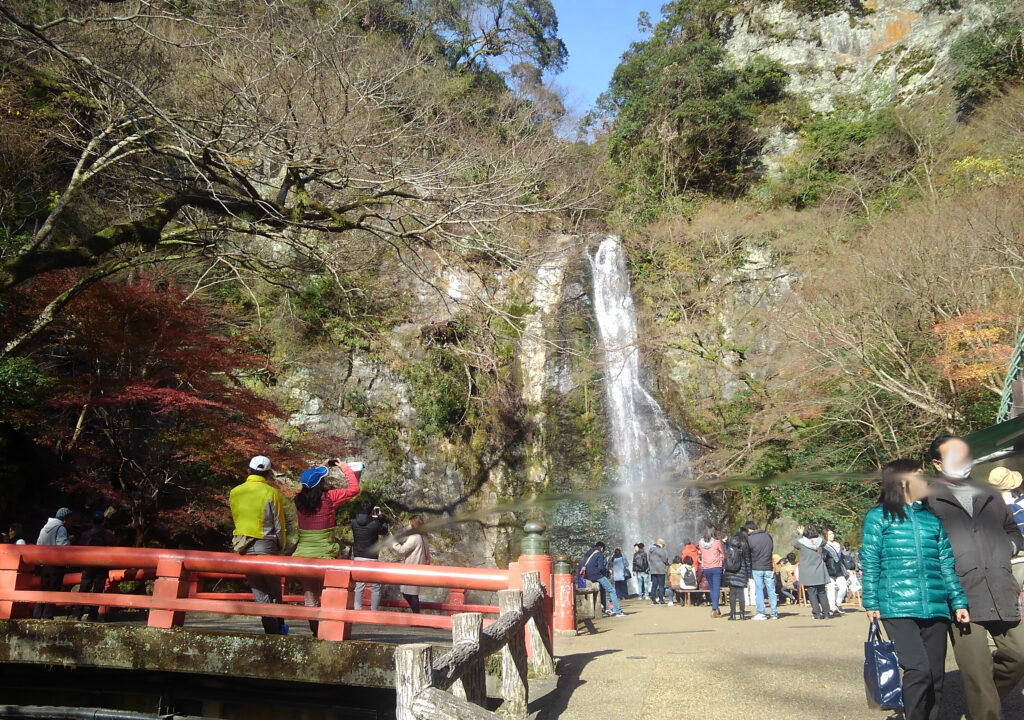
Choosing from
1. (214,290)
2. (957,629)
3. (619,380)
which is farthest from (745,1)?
(957,629)

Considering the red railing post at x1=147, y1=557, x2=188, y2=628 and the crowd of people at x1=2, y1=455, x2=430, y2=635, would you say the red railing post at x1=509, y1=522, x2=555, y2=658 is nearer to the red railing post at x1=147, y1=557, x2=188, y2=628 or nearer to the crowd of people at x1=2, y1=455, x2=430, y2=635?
the crowd of people at x1=2, y1=455, x2=430, y2=635

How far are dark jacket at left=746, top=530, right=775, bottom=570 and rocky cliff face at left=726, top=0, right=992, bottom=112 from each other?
23936mm

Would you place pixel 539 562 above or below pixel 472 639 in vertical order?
above

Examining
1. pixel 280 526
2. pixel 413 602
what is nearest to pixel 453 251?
pixel 413 602

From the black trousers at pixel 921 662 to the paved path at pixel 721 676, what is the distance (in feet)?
3.36

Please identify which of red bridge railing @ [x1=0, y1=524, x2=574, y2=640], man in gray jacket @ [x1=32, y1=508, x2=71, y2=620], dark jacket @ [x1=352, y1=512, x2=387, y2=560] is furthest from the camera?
man in gray jacket @ [x1=32, y1=508, x2=71, y2=620]

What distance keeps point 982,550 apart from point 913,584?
0.46 meters

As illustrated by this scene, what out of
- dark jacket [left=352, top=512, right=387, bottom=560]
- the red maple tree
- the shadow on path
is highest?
the red maple tree

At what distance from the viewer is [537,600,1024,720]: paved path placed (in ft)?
16.9

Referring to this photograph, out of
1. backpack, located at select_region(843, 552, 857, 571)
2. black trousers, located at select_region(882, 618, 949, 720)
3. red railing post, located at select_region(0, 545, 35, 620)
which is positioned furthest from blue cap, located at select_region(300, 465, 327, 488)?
backpack, located at select_region(843, 552, 857, 571)

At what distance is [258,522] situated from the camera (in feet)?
21.1

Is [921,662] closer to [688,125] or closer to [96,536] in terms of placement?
[96,536]

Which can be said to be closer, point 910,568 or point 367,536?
point 910,568

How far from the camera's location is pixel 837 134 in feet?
87.7
